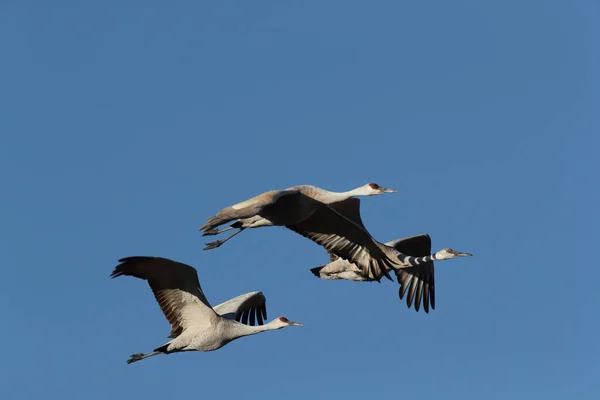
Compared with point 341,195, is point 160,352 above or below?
below

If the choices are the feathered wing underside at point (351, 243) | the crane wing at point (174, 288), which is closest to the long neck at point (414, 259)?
the feathered wing underside at point (351, 243)

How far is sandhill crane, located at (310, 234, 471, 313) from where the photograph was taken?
70.1 feet

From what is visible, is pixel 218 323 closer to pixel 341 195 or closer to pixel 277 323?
pixel 277 323

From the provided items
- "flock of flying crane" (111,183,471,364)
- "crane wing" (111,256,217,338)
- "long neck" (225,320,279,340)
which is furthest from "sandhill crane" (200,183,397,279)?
"long neck" (225,320,279,340)

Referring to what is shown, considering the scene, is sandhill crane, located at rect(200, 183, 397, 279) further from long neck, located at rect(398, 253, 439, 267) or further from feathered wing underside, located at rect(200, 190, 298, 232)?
long neck, located at rect(398, 253, 439, 267)

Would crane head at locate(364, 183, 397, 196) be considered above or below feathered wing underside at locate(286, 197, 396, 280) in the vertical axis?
above

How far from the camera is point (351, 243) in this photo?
69.4ft

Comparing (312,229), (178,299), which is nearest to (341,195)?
(312,229)

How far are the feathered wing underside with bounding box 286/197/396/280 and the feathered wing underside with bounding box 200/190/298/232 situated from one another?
188 cm

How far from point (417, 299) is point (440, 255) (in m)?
1.60

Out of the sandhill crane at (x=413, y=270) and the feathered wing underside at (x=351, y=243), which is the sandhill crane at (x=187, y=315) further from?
the sandhill crane at (x=413, y=270)

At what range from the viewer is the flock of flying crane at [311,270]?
713 inches

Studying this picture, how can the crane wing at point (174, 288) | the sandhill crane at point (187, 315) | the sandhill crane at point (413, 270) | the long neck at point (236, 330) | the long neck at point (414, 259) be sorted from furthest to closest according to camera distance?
the sandhill crane at point (413, 270) < the long neck at point (414, 259) < the long neck at point (236, 330) < the sandhill crane at point (187, 315) < the crane wing at point (174, 288)

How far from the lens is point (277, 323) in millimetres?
19094
